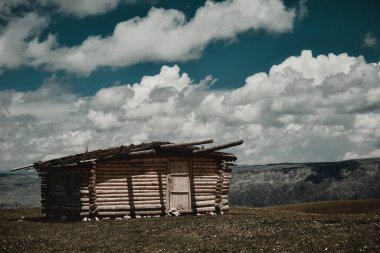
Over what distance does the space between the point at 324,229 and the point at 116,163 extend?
13.9 metres

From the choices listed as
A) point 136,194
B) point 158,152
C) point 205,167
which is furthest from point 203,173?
point 136,194

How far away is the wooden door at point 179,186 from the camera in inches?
1097

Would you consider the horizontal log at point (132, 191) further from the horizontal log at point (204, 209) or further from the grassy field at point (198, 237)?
the grassy field at point (198, 237)

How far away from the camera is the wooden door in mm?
27859

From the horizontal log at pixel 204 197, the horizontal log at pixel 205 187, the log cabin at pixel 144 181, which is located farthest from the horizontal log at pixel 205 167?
the horizontal log at pixel 204 197

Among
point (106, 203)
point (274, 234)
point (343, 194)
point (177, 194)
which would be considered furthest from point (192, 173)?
point (343, 194)

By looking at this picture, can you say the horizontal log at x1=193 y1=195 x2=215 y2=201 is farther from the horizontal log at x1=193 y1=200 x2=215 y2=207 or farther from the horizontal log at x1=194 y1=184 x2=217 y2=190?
the horizontal log at x1=194 y1=184 x2=217 y2=190

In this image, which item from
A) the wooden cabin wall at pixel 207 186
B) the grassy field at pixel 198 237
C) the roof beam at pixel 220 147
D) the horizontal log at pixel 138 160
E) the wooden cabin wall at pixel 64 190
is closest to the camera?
the grassy field at pixel 198 237

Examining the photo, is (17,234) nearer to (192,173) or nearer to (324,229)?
(192,173)

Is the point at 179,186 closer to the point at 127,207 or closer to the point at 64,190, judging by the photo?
the point at 127,207

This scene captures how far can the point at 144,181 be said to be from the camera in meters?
27.2

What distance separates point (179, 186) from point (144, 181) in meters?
2.48

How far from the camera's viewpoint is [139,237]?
1756 cm

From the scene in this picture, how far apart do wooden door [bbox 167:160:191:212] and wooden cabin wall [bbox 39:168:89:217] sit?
5.51 metres
